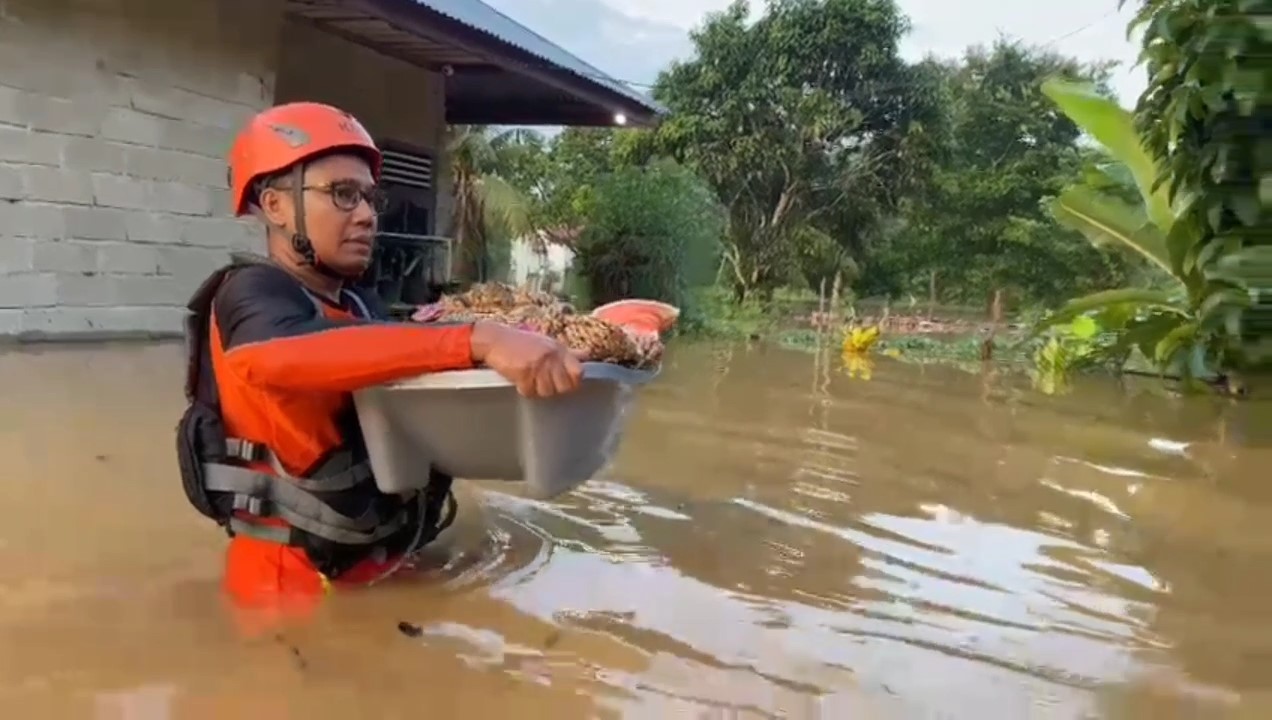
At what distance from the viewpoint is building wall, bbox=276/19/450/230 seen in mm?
9695

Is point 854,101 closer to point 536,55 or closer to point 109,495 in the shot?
point 536,55

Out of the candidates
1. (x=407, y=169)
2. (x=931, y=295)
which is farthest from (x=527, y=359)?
(x=931, y=295)

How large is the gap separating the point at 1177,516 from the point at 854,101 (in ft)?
65.9

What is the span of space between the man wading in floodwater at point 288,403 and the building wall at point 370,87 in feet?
24.3

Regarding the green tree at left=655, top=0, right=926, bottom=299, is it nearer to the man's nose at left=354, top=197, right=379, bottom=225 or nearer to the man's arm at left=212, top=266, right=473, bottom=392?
the man's nose at left=354, top=197, right=379, bottom=225

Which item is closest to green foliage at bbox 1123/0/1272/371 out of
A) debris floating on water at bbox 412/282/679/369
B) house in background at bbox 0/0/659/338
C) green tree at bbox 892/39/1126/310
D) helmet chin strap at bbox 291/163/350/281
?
house in background at bbox 0/0/659/338

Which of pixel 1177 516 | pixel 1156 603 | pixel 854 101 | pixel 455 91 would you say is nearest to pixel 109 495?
pixel 1156 603

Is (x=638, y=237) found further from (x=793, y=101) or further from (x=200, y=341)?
(x=200, y=341)

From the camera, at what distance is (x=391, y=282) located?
10086mm

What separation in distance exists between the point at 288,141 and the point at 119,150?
5.36m

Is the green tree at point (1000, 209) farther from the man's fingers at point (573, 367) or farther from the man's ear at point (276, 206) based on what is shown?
the man's fingers at point (573, 367)

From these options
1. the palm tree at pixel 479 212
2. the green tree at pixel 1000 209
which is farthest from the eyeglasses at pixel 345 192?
the green tree at pixel 1000 209

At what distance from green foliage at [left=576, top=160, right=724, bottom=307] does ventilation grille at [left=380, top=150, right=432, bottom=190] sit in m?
3.74

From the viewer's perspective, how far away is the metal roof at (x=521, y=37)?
894 centimetres
